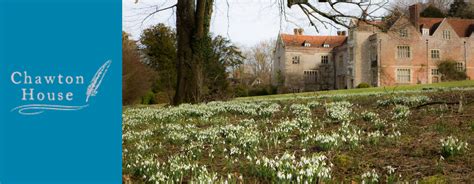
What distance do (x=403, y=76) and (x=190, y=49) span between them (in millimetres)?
44604

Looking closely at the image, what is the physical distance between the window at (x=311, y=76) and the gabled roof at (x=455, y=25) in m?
15.8

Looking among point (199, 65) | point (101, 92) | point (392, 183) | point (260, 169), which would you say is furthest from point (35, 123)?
point (199, 65)

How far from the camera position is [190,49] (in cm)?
1781

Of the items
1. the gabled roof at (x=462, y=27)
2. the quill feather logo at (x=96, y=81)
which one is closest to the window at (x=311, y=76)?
the gabled roof at (x=462, y=27)

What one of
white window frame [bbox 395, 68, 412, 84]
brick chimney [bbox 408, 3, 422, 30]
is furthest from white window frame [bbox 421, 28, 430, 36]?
white window frame [bbox 395, 68, 412, 84]

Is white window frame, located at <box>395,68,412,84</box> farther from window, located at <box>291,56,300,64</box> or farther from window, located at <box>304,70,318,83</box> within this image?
window, located at <box>291,56,300,64</box>

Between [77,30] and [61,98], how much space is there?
422 mm

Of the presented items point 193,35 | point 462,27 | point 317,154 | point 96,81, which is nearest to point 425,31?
point 462,27

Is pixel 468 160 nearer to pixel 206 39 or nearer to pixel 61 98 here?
pixel 61 98

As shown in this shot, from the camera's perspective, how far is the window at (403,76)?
5603 centimetres

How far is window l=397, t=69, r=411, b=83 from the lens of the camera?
56.0 meters

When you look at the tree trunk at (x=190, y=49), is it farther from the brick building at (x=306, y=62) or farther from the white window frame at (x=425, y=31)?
the white window frame at (x=425, y=31)

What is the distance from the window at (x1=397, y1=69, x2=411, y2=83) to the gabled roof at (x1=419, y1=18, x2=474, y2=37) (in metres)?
6.18

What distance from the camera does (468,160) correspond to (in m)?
4.16
